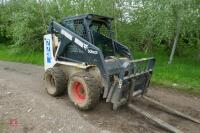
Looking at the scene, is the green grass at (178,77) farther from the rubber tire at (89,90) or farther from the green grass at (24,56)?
the green grass at (24,56)

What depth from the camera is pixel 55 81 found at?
683 centimetres

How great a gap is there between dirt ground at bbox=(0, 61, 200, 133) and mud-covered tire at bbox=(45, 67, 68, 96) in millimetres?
185

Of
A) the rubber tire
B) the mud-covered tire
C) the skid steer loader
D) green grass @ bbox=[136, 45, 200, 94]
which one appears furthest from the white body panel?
green grass @ bbox=[136, 45, 200, 94]

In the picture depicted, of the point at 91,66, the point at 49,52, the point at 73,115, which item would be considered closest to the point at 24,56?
the point at 49,52

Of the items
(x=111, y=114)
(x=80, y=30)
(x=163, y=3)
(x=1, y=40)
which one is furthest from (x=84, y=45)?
(x=1, y=40)

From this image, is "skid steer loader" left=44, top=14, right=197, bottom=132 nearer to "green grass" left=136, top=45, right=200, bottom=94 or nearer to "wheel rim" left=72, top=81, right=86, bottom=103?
"wheel rim" left=72, top=81, right=86, bottom=103

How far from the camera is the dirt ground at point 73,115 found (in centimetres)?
537

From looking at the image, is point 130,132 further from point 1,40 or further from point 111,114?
point 1,40

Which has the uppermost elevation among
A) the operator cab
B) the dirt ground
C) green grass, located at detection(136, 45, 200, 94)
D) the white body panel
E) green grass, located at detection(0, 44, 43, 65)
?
the operator cab

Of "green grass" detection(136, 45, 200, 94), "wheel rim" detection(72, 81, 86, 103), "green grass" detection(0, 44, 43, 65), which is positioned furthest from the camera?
"green grass" detection(0, 44, 43, 65)

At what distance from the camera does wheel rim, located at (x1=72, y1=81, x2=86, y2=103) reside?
625 cm

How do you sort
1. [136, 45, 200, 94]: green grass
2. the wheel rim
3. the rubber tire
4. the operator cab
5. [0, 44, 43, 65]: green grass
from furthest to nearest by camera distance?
[0, 44, 43, 65]: green grass < [136, 45, 200, 94]: green grass < the operator cab < the wheel rim < the rubber tire

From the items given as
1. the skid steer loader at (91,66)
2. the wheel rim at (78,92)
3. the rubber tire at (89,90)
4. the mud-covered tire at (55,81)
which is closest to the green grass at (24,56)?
the mud-covered tire at (55,81)

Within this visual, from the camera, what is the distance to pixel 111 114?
20.1 feet
